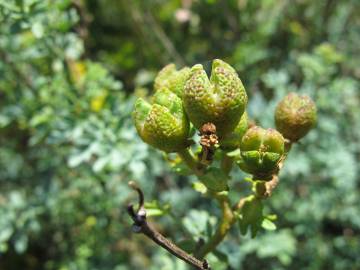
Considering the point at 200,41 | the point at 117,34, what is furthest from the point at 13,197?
the point at 200,41

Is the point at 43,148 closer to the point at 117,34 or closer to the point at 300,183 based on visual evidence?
the point at 117,34

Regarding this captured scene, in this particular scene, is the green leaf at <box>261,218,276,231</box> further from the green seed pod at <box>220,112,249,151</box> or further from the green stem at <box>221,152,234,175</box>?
the green seed pod at <box>220,112,249,151</box>

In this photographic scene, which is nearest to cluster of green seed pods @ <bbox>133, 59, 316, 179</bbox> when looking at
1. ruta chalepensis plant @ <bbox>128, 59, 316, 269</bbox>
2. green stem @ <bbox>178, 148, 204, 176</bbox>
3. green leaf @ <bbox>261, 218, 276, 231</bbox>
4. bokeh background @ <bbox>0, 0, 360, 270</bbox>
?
ruta chalepensis plant @ <bbox>128, 59, 316, 269</bbox>

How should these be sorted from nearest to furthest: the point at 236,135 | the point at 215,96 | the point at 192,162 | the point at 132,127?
the point at 215,96 → the point at 236,135 → the point at 192,162 → the point at 132,127

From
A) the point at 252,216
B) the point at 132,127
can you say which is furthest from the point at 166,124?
the point at 132,127

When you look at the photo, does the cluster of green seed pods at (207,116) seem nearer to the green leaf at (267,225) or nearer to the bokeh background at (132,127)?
the green leaf at (267,225)

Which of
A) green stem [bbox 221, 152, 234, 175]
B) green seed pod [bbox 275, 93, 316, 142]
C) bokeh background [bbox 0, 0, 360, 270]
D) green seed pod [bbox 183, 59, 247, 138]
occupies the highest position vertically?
green seed pod [bbox 183, 59, 247, 138]

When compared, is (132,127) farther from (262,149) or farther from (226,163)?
(262,149)
